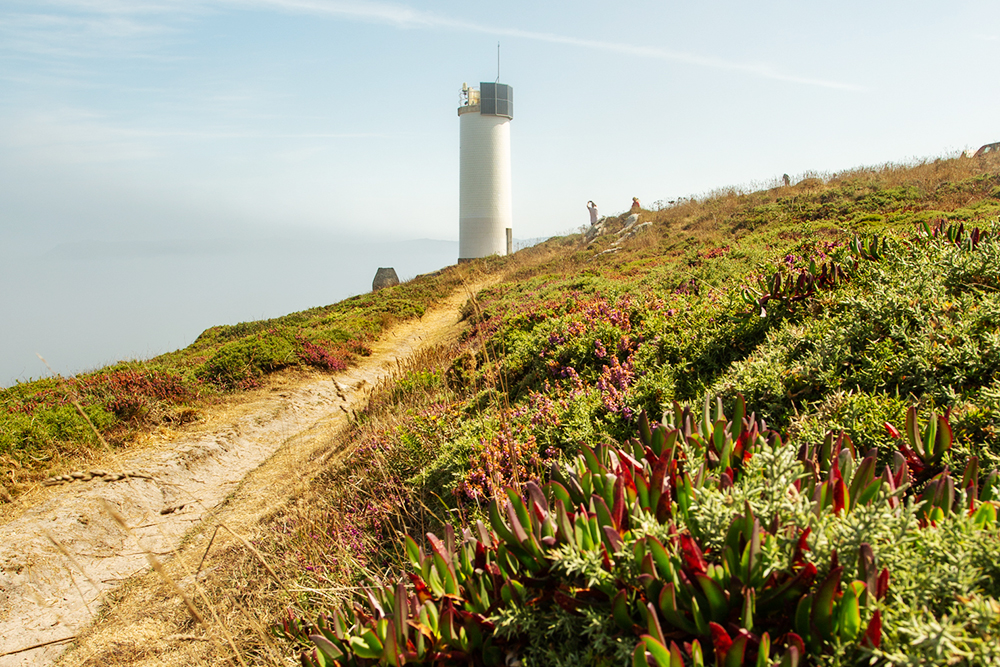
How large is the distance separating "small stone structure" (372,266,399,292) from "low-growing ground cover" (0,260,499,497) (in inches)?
608

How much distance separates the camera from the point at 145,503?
25.5 ft

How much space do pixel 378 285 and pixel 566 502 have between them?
31191 millimetres

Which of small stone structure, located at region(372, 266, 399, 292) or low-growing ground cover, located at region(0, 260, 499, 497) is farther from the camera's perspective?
small stone structure, located at region(372, 266, 399, 292)

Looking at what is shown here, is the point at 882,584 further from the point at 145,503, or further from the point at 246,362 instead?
the point at 246,362

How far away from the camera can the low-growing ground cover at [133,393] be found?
8.08m

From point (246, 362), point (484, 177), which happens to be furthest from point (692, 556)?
point (484, 177)

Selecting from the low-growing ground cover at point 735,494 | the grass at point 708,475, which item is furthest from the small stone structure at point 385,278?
the low-growing ground cover at point 735,494

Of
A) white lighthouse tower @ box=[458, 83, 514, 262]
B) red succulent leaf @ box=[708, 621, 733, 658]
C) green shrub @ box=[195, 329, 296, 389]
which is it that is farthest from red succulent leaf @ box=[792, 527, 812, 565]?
white lighthouse tower @ box=[458, 83, 514, 262]

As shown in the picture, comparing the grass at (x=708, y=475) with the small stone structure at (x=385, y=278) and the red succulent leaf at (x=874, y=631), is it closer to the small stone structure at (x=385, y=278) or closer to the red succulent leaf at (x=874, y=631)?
the red succulent leaf at (x=874, y=631)

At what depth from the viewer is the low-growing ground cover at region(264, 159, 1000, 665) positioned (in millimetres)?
1493

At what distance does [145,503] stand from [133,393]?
283 centimetres

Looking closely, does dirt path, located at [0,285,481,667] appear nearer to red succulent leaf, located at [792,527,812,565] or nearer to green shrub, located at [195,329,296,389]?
green shrub, located at [195,329,296,389]

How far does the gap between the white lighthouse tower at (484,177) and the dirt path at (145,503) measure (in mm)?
29451

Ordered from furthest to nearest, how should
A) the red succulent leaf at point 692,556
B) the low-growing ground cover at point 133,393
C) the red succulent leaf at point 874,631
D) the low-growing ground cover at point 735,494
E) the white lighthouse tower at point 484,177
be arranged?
1. the white lighthouse tower at point 484,177
2. the low-growing ground cover at point 133,393
3. the red succulent leaf at point 692,556
4. the low-growing ground cover at point 735,494
5. the red succulent leaf at point 874,631
